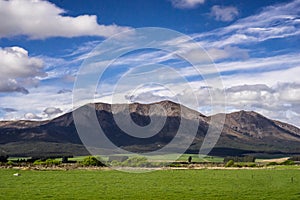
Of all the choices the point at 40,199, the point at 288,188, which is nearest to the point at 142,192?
the point at 40,199

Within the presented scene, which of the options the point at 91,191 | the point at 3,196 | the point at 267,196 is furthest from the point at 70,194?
the point at 267,196

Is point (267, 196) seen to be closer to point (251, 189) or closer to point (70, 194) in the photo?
point (251, 189)

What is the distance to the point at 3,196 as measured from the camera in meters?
36.8

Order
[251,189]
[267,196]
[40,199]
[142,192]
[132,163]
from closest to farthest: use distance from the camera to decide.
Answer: [40,199]
[267,196]
[142,192]
[251,189]
[132,163]

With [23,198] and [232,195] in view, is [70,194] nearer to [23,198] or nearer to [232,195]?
[23,198]

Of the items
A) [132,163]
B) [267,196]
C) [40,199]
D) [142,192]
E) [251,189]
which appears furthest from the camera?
[132,163]

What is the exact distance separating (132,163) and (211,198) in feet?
229

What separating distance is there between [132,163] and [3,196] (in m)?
69.9

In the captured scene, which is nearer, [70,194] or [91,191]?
[70,194]

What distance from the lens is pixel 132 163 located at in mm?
105688

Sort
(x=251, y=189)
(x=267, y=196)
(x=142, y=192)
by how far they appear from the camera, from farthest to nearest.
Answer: (x=251, y=189), (x=142, y=192), (x=267, y=196)

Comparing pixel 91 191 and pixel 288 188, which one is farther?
pixel 288 188

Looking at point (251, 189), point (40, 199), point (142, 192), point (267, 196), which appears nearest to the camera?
point (40, 199)

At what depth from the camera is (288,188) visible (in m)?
45.3
